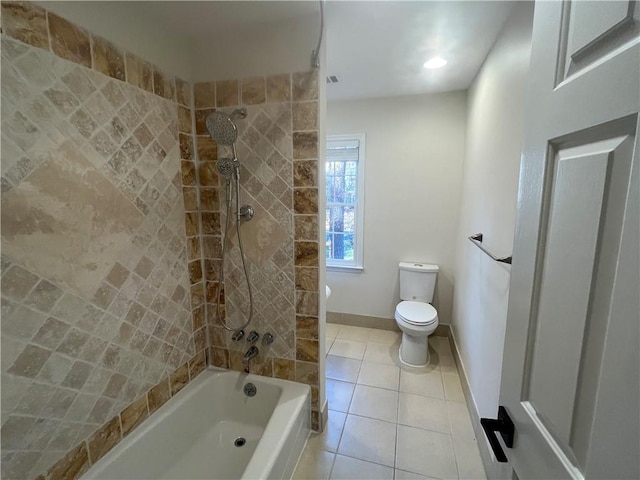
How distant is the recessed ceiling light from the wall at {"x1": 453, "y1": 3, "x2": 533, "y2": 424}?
283 millimetres

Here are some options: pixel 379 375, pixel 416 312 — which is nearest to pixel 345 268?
pixel 416 312

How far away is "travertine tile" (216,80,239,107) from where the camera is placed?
157cm

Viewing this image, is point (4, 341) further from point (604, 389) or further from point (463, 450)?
point (463, 450)

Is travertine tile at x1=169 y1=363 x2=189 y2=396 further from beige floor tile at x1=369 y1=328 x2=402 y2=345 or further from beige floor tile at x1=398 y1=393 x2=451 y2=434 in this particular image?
beige floor tile at x1=369 y1=328 x2=402 y2=345

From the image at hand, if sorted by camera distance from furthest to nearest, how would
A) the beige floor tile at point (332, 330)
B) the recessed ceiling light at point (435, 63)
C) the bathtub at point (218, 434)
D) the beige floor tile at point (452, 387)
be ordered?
1. the beige floor tile at point (332, 330)
2. the beige floor tile at point (452, 387)
3. the recessed ceiling light at point (435, 63)
4. the bathtub at point (218, 434)

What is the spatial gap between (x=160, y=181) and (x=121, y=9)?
0.76m

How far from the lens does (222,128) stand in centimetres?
146

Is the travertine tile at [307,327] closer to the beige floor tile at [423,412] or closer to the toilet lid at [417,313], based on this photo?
the beige floor tile at [423,412]

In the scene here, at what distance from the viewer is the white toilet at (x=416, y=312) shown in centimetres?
232

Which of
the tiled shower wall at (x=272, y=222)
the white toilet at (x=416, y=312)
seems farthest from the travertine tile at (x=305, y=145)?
the white toilet at (x=416, y=312)

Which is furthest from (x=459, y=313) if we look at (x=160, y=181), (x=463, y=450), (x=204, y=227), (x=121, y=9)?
(x=121, y=9)

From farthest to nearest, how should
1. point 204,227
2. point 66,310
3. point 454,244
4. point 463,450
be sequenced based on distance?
point 454,244, point 204,227, point 463,450, point 66,310

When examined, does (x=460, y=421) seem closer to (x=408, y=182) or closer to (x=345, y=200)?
(x=408, y=182)

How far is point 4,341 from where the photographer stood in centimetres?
90
